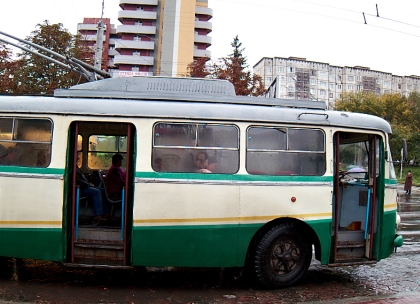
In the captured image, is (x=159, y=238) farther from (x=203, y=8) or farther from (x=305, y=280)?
(x=203, y=8)

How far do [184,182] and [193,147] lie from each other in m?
0.56

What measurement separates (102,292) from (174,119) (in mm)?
2820

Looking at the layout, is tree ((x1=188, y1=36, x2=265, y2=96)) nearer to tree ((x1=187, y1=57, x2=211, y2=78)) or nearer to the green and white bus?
tree ((x1=187, y1=57, x2=211, y2=78))

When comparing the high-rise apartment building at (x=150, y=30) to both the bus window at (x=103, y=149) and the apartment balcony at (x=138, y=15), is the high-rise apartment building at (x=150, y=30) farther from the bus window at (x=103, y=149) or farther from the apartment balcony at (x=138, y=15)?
the bus window at (x=103, y=149)

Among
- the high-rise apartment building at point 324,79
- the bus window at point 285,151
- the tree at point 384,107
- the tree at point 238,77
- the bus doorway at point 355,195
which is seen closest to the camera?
the bus window at point 285,151

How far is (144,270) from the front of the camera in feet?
25.6

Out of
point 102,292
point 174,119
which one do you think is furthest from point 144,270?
point 174,119

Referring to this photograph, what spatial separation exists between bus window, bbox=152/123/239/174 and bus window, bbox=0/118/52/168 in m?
1.67

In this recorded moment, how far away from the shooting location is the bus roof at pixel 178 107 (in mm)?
6602

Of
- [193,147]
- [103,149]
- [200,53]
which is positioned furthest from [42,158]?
[200,53]

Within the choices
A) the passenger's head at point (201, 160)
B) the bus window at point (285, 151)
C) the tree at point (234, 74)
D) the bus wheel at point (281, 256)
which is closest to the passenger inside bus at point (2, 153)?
A: the passenger's head at point (201, 160)

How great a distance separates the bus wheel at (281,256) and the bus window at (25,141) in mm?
3603

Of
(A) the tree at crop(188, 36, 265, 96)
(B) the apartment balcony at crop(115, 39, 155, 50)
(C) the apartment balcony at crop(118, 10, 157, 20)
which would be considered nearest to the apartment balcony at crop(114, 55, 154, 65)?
(B) the apartment balcony at crop(115, 39, 155, 50)

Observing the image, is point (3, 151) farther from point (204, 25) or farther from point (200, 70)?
point (204, 25)
